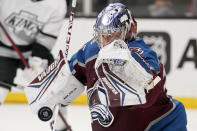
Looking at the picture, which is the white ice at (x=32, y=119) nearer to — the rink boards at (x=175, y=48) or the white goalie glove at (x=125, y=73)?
the rink boards at (x=175, y=48)

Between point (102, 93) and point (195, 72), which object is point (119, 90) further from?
point (195, 72)

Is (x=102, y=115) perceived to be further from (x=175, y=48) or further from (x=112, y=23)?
(x=175, y=48)

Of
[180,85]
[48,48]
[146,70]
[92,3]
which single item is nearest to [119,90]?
[146,70]

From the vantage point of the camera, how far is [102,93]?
2395 millimetres

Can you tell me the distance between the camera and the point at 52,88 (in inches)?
101

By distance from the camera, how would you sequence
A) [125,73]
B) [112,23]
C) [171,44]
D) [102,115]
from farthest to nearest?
[171,44] → [102,115] → [112,23] → [125,73]

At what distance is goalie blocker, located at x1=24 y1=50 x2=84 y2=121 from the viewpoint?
256 centimetres

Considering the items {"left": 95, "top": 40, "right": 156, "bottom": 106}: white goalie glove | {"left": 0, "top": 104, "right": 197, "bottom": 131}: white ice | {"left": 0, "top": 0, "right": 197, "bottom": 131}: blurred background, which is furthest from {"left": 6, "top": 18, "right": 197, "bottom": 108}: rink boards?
{"left": 95, "top": 40, "right": 156, "bottom": 106}: white goalie glove

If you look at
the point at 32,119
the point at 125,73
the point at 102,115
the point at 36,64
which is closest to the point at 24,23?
the point at 36,64

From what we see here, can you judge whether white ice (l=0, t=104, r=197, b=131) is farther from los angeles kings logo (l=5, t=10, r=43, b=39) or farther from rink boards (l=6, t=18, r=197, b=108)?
los angeles kings logo (l=5, t=10, r=43, b=39)

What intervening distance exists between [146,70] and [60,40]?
3.56 metres

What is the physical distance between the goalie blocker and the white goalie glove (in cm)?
33

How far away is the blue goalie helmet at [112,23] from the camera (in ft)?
7.56

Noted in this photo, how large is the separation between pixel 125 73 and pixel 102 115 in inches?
12.0
